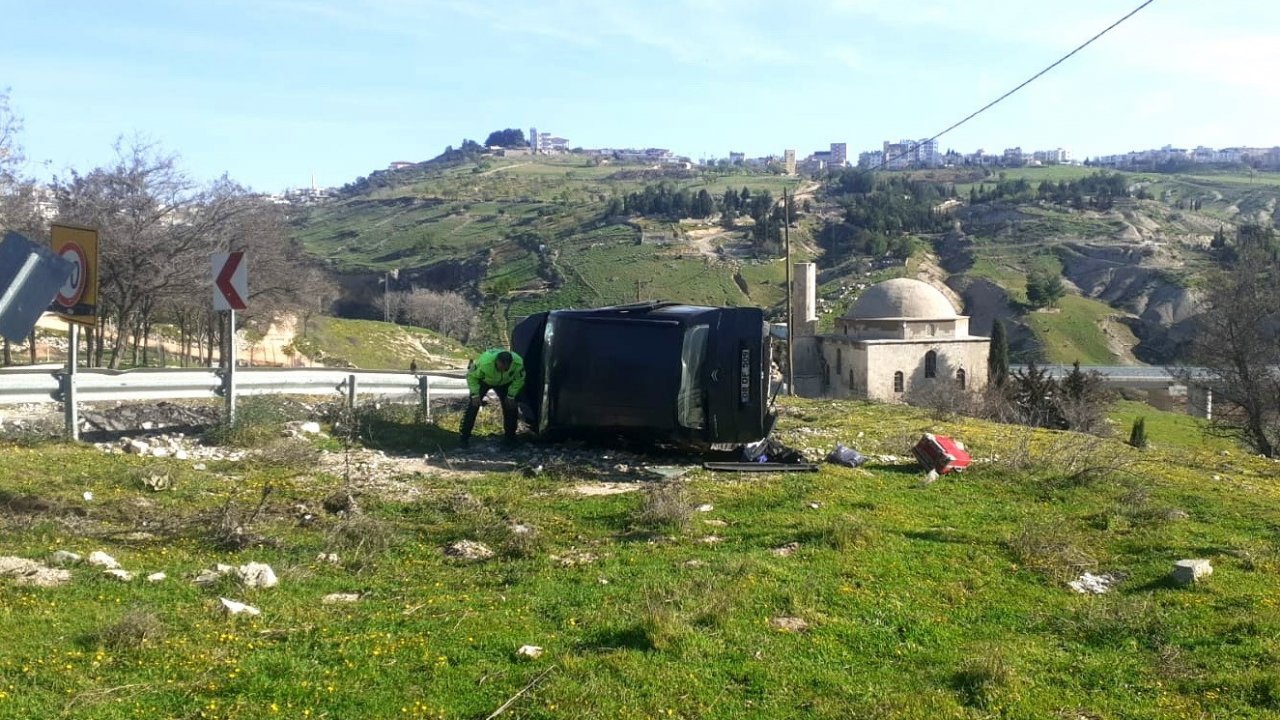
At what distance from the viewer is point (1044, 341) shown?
8462 centimetres

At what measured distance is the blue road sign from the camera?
5.41 metres

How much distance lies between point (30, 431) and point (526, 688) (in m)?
8.86

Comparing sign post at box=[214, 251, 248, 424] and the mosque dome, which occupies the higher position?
the mosque dome

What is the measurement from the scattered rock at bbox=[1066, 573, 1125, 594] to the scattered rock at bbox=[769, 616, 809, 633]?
9.15ft

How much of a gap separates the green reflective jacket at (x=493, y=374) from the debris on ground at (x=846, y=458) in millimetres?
4308

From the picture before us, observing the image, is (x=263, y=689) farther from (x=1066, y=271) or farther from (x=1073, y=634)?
(x=1066, y=271)

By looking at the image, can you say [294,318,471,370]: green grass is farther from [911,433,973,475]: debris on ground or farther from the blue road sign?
the blue road sign

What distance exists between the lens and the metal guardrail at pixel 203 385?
1102 centimetres


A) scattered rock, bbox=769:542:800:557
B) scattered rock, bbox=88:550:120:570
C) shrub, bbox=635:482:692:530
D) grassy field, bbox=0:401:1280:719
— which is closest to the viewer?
grassy field, bbox=0:401:1280:719

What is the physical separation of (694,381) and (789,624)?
580 centimetres

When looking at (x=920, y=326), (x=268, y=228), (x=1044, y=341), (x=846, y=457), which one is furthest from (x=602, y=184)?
(x=846, y=457)

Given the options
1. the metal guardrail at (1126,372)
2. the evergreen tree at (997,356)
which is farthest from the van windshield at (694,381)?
the metal guardrail at (1126,372)

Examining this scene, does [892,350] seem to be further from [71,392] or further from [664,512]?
[71,392]

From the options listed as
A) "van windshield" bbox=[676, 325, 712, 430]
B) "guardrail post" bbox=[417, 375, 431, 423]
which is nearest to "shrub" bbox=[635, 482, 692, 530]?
"van windshield" bbox=[676, 325, 712, 430]
